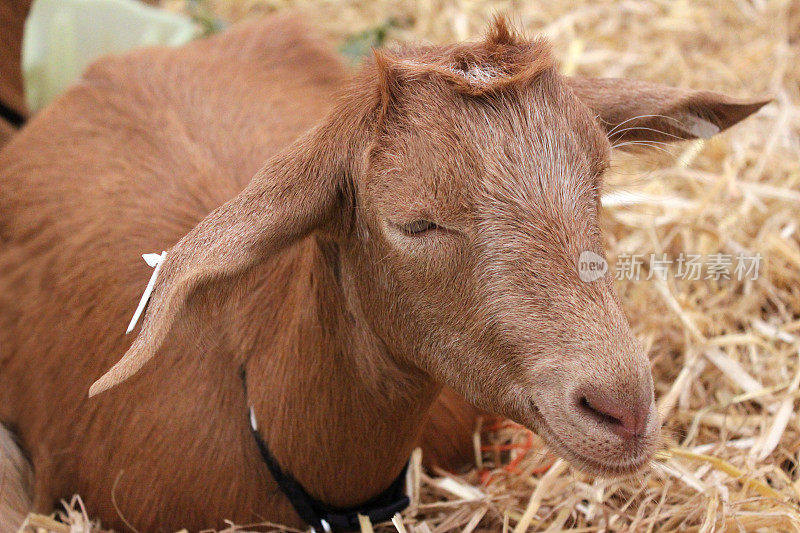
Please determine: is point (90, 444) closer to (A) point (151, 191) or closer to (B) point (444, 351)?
(A) point (151, 191)

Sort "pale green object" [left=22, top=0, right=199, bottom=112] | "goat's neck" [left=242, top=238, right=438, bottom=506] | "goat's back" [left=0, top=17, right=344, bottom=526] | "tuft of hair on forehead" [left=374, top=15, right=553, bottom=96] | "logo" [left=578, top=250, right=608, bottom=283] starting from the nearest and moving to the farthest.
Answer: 1. "logo" [left=578, top=250, right=608, bottom=283]
2. "tuft of hair on forehead" [left=374, top=15, right=553, bottom=96]
3. "goat's neck" [left=242, top=238, right=438, bottom=506]
4. "goat's back" [left=0, top=17, right=344, bottom=526]
5. "pale green object" [left=22, top=0, right=199, bottom=112]

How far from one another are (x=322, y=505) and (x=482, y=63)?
1.48 meters

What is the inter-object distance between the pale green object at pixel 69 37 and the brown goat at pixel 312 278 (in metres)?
1.15

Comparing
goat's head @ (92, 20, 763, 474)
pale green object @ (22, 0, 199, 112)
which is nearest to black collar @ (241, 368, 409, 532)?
goat's head @ (92, 20, 763, 474)

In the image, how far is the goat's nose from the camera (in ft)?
6.18

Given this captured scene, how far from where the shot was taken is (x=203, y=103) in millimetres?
3684

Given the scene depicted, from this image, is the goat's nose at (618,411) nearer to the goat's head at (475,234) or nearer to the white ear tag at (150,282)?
the goat's head at (475,234)

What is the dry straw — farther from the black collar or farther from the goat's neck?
the goat's neck

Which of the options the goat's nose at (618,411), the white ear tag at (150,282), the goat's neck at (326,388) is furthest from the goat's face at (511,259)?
the white ear tag at (150,282)

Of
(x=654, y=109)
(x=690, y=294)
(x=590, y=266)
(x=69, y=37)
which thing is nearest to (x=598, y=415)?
(x=590, y=266)

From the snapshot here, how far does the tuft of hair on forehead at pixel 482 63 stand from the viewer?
214cm

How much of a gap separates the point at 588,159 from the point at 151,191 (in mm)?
1847

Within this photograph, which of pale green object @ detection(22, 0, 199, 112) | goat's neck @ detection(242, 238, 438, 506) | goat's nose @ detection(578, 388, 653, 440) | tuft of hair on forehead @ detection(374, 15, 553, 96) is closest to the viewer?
goat's nose @ detection(578, 388, 653, 440)

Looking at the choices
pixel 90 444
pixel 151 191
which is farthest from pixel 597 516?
pixel 151 191
